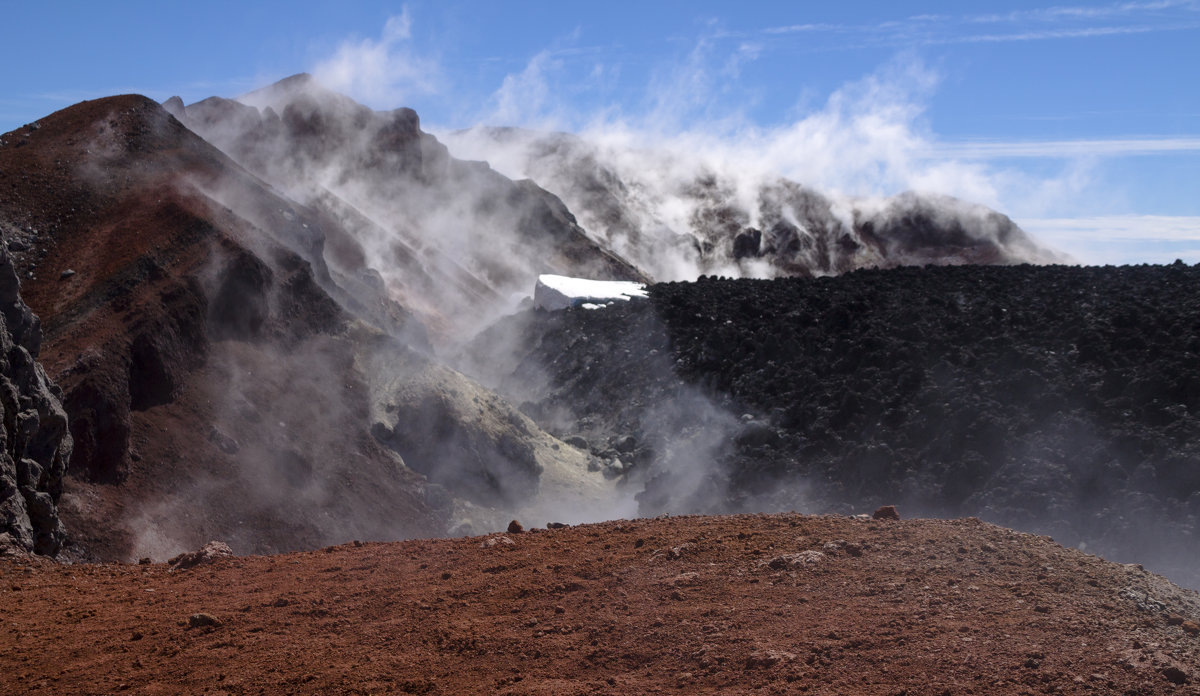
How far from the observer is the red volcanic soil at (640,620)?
4875mm

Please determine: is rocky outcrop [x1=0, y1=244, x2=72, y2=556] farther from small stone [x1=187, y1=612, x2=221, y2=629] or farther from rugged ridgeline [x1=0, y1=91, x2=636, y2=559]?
small stone [x1=187, y1=612, x2=221, y2=629]

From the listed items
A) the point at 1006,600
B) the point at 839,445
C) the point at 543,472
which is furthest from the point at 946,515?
the point at 1006,600

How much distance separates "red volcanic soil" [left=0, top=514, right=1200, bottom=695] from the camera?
16.0ft

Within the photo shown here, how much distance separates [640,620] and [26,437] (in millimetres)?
6571

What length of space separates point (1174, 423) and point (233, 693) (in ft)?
47.8

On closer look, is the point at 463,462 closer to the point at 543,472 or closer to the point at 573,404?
the point at 543,472

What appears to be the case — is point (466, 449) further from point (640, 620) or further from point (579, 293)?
point (579, 293)

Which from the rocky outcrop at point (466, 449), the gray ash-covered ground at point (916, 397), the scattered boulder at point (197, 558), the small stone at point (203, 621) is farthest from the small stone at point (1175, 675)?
the rocky outcrop at point (466, 449)

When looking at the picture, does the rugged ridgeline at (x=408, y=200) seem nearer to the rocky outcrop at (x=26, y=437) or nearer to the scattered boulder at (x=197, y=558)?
the rocky outcrop at (x=26, y=437)

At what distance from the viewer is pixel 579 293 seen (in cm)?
2884

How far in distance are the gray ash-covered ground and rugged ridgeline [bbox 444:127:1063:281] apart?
24.5m

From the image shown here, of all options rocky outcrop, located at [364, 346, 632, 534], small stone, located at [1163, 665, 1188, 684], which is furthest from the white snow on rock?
small stone, located at [1163, 665, 1188, 684]

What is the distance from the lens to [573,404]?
934 inches

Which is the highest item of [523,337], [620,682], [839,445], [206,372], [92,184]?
[523,337]
